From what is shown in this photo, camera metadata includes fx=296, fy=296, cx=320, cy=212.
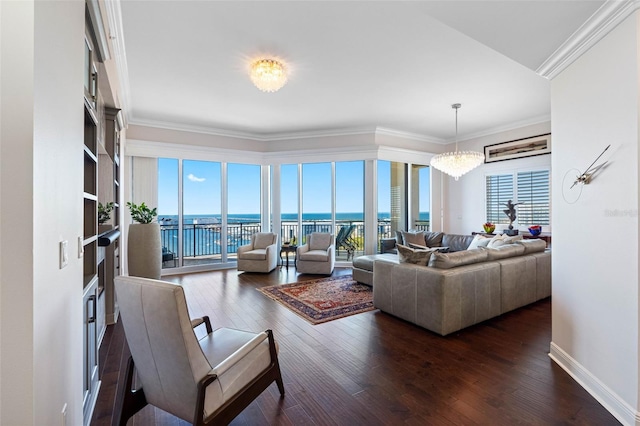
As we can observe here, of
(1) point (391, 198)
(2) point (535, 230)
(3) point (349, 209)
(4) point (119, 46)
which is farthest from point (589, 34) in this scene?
(3) point (349, 209)

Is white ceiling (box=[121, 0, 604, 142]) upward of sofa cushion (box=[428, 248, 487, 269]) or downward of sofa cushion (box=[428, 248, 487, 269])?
upward

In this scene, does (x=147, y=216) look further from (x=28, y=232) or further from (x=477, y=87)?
(x=477, y=87)

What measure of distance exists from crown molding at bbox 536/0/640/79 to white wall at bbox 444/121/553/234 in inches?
145

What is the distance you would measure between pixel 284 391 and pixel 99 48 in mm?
2933

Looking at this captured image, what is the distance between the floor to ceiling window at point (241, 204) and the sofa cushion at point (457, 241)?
4.20 m

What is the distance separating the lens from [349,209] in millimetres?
6973

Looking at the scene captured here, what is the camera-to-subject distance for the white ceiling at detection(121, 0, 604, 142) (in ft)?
7.41

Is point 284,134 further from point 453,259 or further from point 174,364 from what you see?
point 174,364

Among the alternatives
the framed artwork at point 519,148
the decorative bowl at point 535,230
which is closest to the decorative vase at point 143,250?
the decorative bowl at point 535,230

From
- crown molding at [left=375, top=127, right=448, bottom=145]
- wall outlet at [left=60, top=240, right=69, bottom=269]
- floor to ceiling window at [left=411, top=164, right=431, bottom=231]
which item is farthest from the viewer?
floor to ceiling window at [left=411, top=164, right=431, bottom=231]

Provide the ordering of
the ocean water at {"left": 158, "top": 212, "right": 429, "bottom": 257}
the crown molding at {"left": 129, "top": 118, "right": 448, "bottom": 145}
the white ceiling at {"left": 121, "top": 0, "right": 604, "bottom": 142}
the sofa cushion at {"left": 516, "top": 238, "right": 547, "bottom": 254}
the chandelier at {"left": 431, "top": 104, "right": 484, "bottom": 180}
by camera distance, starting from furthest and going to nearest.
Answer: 1. the ocean water at {"left": 158, "top": 212, "right": 429, "bottom": 257}
2. the crown molding at {"left": 129, "top": 118, "right": 448, "bottom": 145}
3. the chandelier at {"left": 431, "top": 104, "right": 484, "bottom": 180}
4. the sofa cushion at {"left": 516, "top": 238, "right": 547, "bottom": 254}
5. the white ceiling at {"left": 121, "top": 0, "right": 604, "bottom": 142}

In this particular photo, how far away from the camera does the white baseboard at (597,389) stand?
Answer: 71.2 inches

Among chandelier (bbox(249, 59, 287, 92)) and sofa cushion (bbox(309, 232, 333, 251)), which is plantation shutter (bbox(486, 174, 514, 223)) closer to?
sofa cushion (bbox(309, 232, 333, 251))

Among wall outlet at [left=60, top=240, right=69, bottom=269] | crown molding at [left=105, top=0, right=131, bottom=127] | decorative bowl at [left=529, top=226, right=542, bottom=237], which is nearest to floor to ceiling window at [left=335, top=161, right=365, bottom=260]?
decorative bowl at [left=529, top=226, right=542, bottom=237]
